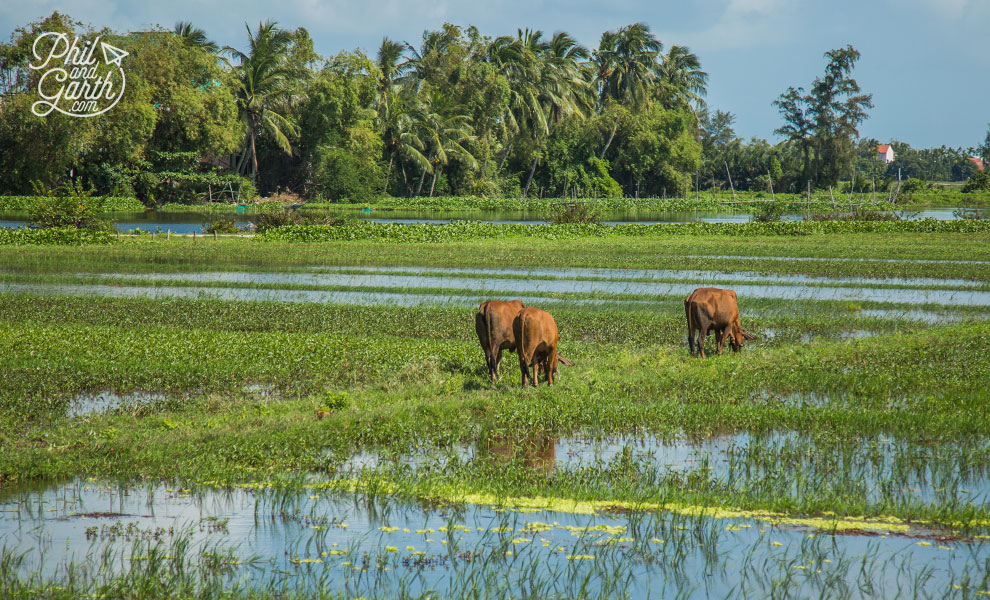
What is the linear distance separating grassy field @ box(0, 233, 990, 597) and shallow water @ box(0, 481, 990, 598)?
0.06 m

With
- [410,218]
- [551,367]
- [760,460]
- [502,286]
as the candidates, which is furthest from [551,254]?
[410,218]

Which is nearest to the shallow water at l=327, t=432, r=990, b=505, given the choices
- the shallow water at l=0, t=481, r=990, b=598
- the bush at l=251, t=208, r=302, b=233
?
the shallow water at l=0, t=481, r=990, b=598

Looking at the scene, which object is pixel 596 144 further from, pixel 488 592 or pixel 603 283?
pixel 488 592

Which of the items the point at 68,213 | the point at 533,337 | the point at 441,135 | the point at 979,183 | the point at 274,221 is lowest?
the point at 533,337

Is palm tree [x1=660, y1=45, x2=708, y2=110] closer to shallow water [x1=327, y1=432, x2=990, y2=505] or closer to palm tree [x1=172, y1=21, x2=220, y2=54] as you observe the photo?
palm tree [x1=172, y1=21, x2=220, y2=54]

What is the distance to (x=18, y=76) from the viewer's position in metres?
52.6

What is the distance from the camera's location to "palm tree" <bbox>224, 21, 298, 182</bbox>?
58281mm

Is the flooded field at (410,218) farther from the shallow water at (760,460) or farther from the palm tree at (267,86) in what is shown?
the shallow water at (760,460)

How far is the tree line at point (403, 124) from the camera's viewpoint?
53.6m

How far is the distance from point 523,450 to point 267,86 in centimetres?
5561

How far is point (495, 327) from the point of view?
35.3 ft

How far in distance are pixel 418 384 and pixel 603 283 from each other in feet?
44.1

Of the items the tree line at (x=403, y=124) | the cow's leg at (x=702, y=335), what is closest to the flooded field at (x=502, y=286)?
the cow's leg at (x=702, y=335)

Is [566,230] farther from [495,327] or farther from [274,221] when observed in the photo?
[495,327]
